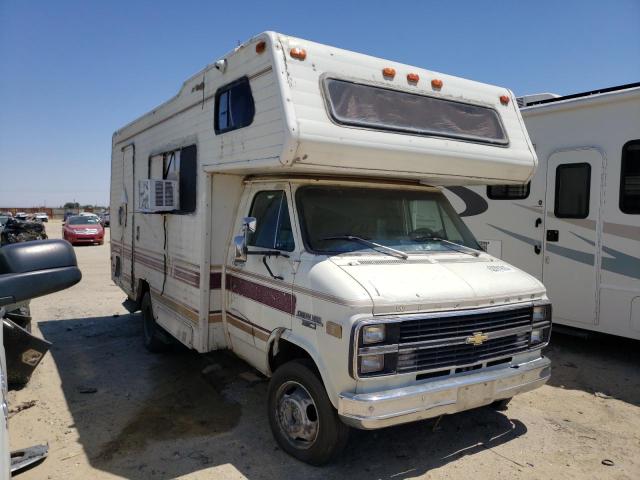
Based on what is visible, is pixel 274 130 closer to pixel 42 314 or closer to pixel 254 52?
pixel 254 52

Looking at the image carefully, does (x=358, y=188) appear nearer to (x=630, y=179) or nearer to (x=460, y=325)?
(x=460, y=325)

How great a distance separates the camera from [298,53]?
153 inches

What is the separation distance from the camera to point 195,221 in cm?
507

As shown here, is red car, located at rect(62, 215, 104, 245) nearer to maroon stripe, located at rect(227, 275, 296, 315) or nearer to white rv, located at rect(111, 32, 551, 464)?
white rv, located at rect(111, 32, 551, 464)

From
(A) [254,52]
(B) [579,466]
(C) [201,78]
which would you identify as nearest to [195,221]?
(C) [201,78]

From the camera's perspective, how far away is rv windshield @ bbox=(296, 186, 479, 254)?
4145 mm

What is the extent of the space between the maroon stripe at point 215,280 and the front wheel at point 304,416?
125cm

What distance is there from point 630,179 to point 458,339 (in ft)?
12.5

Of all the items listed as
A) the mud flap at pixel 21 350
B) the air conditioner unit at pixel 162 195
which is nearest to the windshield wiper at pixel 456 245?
the air conditioner unit at pixel 162 195

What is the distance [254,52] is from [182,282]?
253 centimetres

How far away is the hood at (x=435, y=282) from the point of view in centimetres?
349

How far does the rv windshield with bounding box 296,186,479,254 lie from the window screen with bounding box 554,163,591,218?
93.4 inches

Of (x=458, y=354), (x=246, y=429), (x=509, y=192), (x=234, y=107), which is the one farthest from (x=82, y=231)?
(x=458, y=354)

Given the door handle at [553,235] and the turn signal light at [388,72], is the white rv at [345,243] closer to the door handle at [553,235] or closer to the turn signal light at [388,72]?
the turn signal light at [388,72]
